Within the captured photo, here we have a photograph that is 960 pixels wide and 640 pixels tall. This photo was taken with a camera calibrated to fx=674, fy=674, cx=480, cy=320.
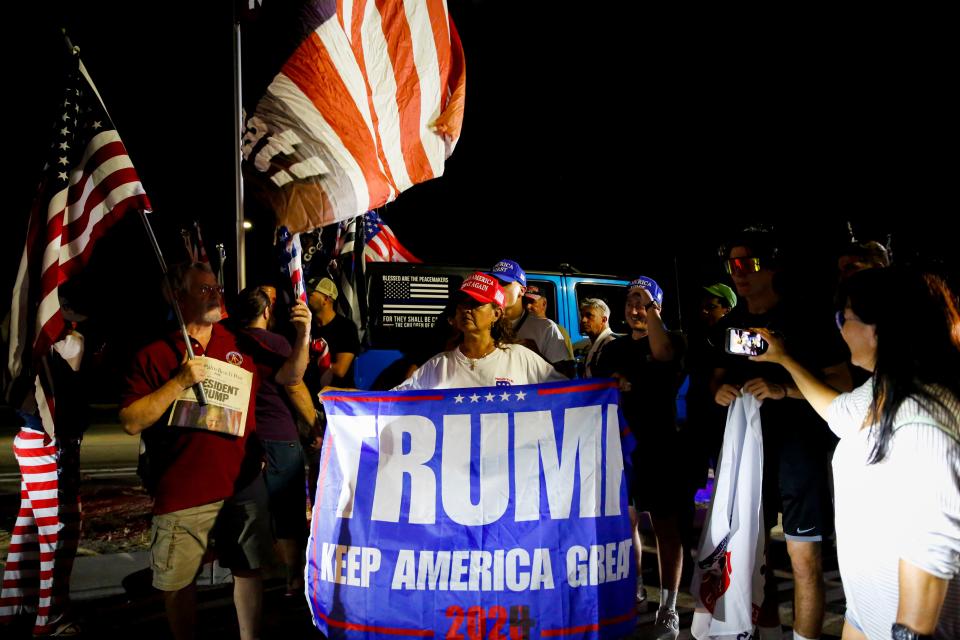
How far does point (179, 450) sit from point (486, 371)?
1.67 metres

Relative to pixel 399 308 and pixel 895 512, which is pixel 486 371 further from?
pixel 399 308

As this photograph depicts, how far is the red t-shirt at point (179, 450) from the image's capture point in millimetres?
3398

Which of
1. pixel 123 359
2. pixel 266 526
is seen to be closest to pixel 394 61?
pixel 123 359

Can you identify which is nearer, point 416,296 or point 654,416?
point 654,416

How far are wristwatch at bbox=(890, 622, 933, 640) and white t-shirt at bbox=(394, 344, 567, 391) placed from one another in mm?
2136

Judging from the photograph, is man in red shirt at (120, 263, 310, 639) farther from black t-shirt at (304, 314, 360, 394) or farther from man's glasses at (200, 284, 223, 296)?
black t-shirt at (304, 314, 360, 394)

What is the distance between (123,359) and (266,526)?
3.85 feet

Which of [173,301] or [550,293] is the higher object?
[550,293]

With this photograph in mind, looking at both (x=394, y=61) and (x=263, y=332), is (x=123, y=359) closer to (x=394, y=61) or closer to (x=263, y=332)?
(x=263, y=332)

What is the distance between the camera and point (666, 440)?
4594 millimetres

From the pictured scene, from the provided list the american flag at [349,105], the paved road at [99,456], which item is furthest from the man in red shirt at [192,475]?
the paved road at [99,456]

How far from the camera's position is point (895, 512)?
2.06 m

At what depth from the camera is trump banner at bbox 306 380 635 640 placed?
3.26 meters

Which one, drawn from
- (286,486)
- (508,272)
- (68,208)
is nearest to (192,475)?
(286,486)
